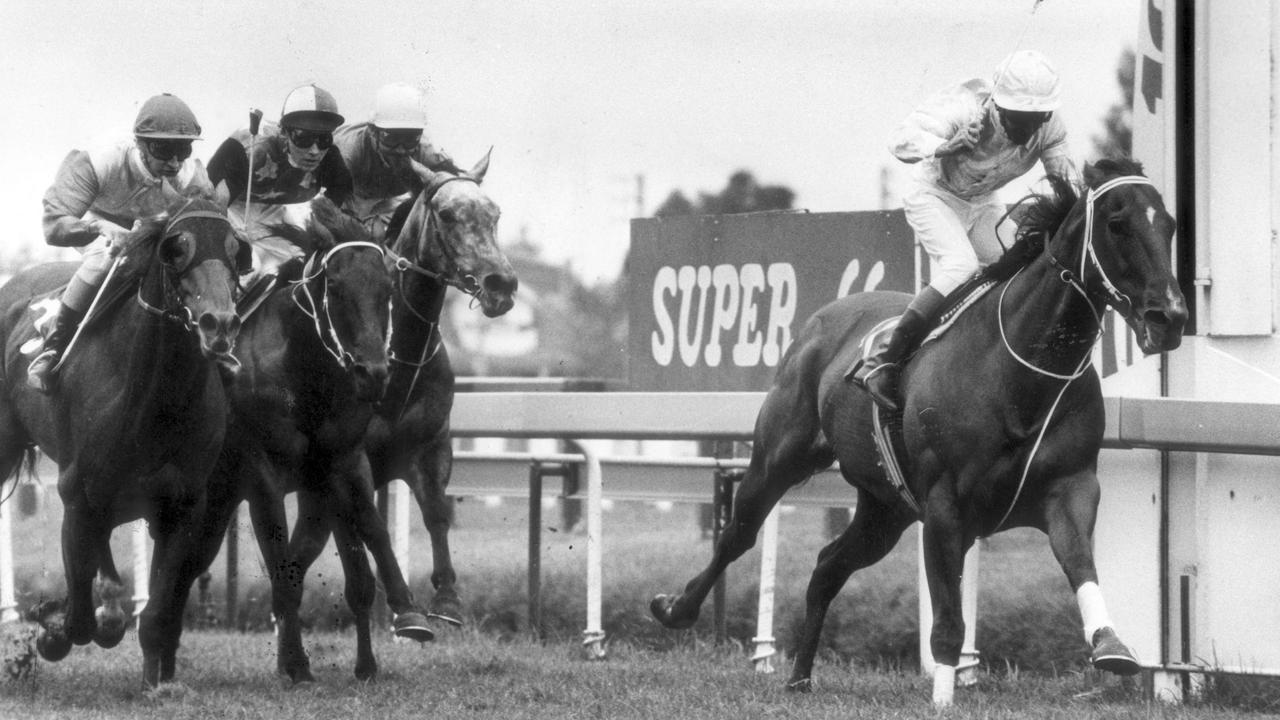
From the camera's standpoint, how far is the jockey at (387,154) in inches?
314

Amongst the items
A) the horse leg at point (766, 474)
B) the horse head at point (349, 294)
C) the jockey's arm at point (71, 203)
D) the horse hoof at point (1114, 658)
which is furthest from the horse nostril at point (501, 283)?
the horse hoof at point (1114, 658)

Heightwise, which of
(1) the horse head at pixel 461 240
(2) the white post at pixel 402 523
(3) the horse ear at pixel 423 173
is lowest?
(2) the white post at pixel 402 523

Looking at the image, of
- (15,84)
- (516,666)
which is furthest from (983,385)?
(15,84)

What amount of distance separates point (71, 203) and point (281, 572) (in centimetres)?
182

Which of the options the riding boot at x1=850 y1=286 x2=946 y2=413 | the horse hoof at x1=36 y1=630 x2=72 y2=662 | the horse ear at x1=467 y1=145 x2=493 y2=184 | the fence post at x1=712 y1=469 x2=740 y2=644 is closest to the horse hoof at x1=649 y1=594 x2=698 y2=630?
the fence post at x1=712 y1=469 x2=740 y2=644

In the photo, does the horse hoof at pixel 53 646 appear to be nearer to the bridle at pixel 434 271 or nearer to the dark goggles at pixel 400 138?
the bridle at pixel 434 271

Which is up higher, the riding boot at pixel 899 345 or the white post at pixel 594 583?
the riding boot at pixel 899 345

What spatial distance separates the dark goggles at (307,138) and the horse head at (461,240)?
19.6 inches

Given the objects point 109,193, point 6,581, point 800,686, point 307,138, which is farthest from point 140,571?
point 800,686

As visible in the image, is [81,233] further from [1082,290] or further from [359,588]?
[1082,290]

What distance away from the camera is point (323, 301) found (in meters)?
7.42

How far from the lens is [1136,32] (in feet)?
25.0

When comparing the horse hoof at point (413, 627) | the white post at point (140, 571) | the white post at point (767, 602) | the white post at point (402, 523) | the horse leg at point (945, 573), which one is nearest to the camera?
the horse leg at point (945, 573)

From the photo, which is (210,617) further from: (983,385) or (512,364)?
(512,364)
